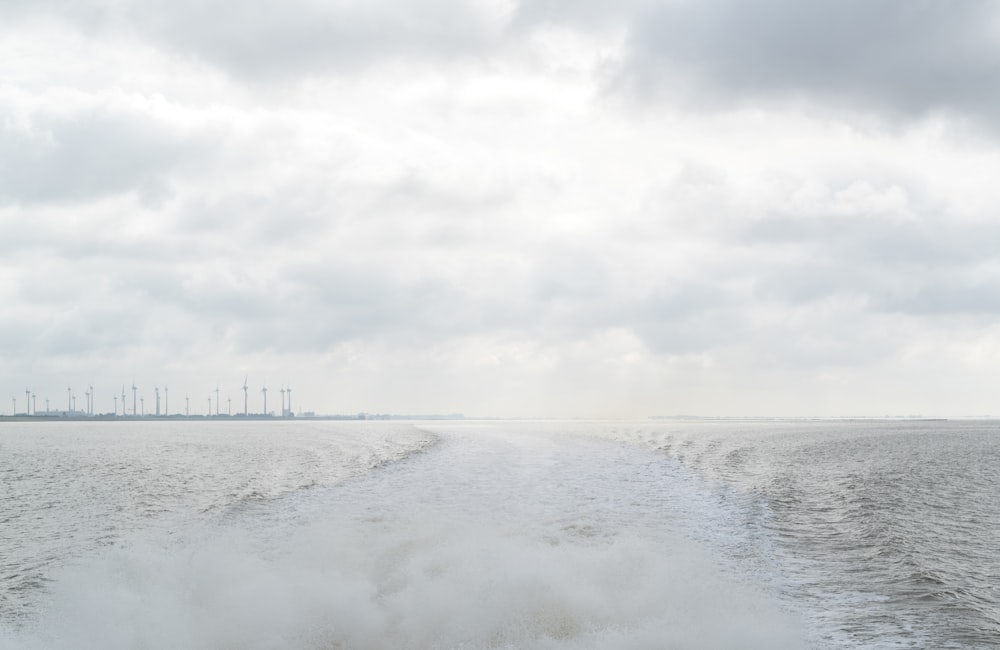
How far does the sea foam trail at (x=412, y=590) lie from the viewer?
13.2 metres

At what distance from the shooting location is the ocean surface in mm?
13562

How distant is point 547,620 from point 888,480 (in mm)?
34556

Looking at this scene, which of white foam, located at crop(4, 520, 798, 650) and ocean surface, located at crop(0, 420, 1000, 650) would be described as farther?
ocean surface, located at crop(0, 420, 1000, 650)

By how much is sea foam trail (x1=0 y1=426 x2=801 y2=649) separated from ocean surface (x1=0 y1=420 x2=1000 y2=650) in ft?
0.19

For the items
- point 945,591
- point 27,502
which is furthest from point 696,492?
point 27,502

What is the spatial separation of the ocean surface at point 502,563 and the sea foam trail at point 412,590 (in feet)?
0.19

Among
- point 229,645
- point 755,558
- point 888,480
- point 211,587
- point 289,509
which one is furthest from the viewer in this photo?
point 888,480

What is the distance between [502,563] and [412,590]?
2171mm

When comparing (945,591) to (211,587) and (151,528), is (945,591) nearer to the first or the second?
(211,587)

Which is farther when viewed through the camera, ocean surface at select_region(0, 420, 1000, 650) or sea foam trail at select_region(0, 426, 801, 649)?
ocean surface at select_region(0, 420, 1000, 650)

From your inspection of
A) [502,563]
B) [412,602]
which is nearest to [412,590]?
[412,602]

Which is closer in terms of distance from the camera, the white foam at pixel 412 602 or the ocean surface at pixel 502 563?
the white foam at pixel 412 602

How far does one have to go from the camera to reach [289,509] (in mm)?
29500

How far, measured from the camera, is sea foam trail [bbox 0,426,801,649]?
1316 cm
